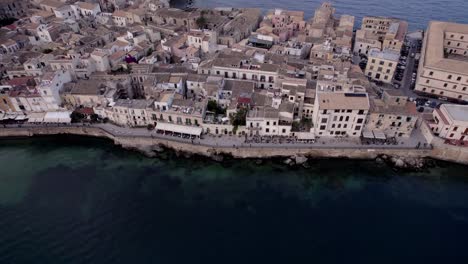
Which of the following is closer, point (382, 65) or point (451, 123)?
point (451, 123)

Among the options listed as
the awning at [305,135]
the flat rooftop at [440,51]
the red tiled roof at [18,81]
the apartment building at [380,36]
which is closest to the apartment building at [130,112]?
the red tiled roof at [18,81]

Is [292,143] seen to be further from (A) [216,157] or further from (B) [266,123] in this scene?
(A) [216,157]

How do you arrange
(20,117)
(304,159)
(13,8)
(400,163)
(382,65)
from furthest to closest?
1. (13,8)
2. (382,65)
3. (20,117)
4. (304,159)
5. (400,163)

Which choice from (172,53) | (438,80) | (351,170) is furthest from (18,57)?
(438,80)

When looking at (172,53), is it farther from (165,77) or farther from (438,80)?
(438,80)

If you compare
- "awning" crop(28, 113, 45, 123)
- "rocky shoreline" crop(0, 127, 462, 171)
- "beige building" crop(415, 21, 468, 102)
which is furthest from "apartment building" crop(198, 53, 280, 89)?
"awning" crop(28, 113, 45, 123)

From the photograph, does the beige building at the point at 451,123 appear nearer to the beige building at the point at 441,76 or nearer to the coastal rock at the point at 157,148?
the beige building at the point at 441,76

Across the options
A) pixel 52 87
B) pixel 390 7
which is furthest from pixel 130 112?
pixel 390 7
